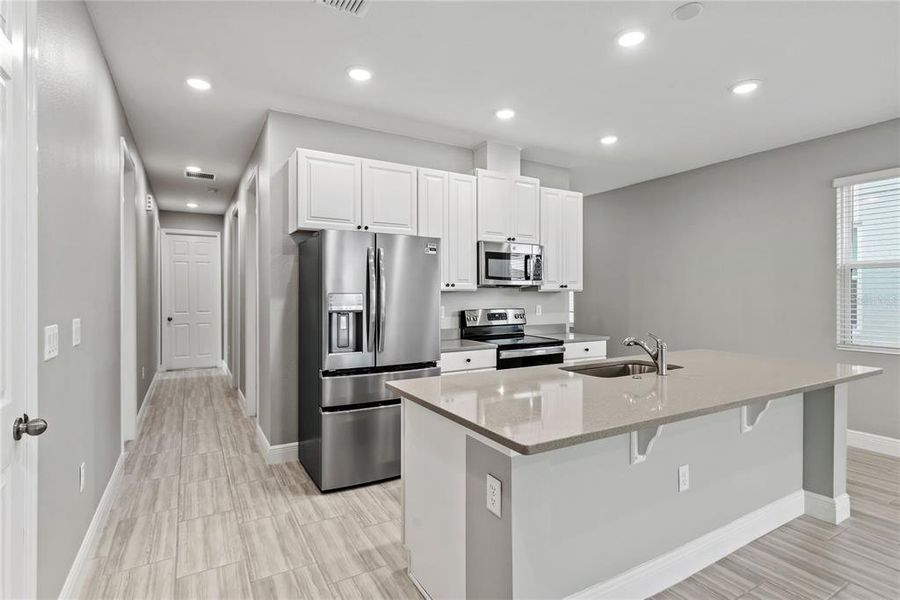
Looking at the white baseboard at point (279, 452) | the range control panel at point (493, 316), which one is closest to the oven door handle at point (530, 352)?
the range control panel at point (493, 316)

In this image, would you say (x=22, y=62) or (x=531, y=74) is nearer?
(x=22, y=62)

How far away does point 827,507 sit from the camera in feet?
8.48

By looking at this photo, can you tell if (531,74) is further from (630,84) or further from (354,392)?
(354,392)

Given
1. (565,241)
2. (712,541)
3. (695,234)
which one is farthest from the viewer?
(695,234)

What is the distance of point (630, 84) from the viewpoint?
3.07 meters

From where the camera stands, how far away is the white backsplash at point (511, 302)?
14.1ft

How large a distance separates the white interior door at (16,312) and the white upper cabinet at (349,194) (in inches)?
73.9

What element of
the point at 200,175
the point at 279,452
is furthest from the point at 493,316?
the point at 200,175

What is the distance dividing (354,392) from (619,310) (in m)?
4.26

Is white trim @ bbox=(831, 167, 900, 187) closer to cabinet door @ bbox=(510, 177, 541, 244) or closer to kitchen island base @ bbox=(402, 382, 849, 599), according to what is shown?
kitchen island base @ bbox=(402, 382, 849, 599)

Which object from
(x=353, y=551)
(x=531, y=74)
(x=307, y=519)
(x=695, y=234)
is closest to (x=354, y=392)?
(x=307, y=519)

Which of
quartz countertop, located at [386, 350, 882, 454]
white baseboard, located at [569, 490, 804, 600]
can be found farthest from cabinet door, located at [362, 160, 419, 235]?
white baseboard, located at [569, 490, 804, 600]

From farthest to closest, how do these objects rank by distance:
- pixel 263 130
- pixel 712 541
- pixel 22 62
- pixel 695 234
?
pixel 695 234 < pixel 263 130 < pixel 712 541 < pixel 22 62

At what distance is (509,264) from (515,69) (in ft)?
5.98
